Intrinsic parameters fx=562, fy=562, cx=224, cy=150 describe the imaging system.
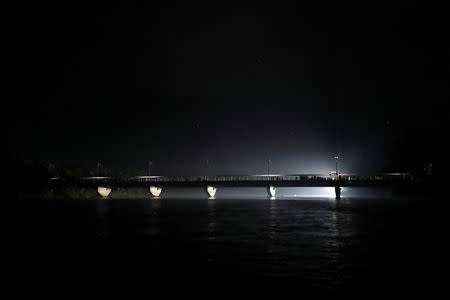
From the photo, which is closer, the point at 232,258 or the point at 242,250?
the point at 232,258

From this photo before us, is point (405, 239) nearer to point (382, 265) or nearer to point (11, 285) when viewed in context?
point (382, 265)

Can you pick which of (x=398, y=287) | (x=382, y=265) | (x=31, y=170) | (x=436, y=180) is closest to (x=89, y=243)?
(x=382, y=265)

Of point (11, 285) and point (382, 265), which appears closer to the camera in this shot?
point (11, 285)

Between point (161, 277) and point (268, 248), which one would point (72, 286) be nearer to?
point (161, 277)

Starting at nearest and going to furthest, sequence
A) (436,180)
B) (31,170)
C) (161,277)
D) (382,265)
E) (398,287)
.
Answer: (398,287) → (161,277) → (382,265) → (436,180) → (31,170)

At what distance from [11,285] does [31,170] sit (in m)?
177

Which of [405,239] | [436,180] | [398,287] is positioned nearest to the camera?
[398,287]

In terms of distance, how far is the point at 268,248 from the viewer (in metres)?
40.6

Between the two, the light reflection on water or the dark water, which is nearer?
the dark water

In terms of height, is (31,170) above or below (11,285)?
above

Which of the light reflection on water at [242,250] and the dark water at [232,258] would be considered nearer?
the dark water at [232,258]

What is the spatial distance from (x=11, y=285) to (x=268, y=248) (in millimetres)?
19468

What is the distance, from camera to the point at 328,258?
35.0 m

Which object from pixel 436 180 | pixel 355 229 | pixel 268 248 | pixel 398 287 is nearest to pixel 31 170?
pixel 436 180
